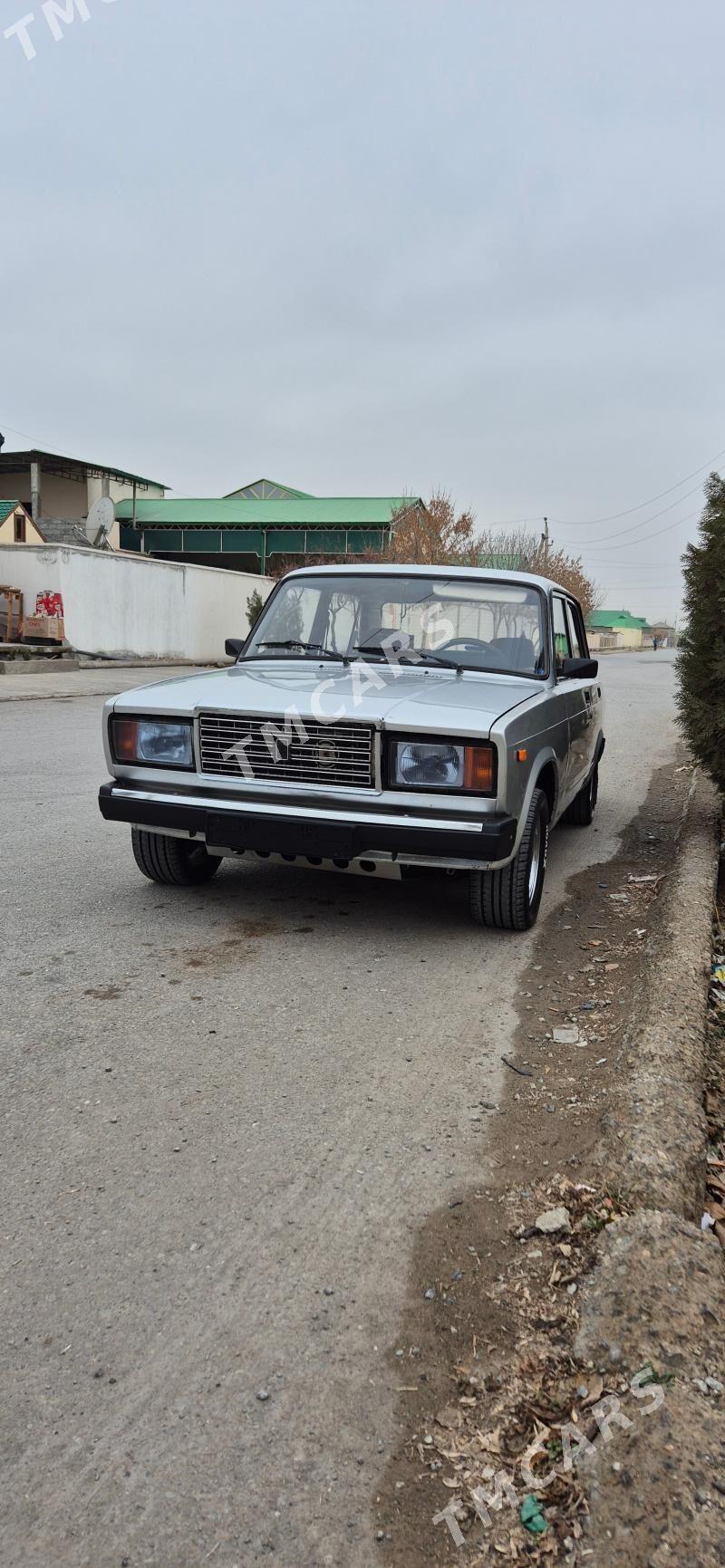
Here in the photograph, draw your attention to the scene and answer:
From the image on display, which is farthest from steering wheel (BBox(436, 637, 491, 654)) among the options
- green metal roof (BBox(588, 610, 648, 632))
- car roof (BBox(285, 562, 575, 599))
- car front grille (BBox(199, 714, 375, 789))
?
green metal roof (BBox(588, 610, 648, 632))

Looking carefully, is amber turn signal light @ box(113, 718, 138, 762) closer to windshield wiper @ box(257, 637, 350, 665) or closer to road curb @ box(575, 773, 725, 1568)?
windshield wiper @ box(257, 637, 350, 665)

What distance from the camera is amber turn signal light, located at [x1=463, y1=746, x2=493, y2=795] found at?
412cm

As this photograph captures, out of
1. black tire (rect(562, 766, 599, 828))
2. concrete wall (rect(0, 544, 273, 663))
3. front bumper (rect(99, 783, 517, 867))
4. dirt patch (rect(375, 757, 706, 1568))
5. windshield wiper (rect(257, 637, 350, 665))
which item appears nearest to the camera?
dirt patch (rect(375, 757, 706, 1568))

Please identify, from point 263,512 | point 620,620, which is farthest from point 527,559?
point 620,620

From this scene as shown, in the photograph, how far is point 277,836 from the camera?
14.0ft

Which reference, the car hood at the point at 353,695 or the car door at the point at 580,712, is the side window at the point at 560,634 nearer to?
the car door at the point at 580,712

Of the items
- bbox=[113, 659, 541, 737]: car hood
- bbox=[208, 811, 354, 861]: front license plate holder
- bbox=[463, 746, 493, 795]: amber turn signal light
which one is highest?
bbox=[113, 659, 541, 737]: car hood

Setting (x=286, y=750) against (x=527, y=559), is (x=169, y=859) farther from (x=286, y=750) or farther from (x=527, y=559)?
(x=527, y=559)

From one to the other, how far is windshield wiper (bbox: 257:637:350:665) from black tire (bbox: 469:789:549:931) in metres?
1.26

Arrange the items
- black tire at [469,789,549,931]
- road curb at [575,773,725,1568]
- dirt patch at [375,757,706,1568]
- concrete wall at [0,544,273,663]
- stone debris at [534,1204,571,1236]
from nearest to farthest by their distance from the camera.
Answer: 1. road curb at [575,773,725,1568]
2. dirt patch at [375,757,706,1568]
3. stone debris at [534,1204,571,1236]
4. black tire at [469,789,549,931]
5. concrete wall at [0,544,273,663]

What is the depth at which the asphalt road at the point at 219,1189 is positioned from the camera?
1.71 metres

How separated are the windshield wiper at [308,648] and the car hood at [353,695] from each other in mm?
85

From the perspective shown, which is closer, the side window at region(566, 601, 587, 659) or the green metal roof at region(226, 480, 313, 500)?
the side window at region(566, 601, 587, 659)

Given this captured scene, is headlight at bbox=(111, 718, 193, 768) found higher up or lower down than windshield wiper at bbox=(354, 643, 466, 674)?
lower down
